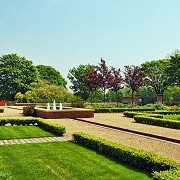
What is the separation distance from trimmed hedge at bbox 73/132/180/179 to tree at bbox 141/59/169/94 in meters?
47.6

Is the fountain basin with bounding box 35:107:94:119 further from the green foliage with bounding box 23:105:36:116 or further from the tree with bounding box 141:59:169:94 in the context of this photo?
the tree with bounding box 141:59:169:94

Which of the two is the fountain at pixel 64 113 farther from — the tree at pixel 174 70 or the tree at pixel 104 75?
the tree at pixel 174 70

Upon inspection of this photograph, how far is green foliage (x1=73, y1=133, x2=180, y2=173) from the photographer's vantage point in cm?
604

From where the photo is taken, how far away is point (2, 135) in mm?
11469

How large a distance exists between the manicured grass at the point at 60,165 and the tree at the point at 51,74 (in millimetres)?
60777

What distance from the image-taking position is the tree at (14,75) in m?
50.9

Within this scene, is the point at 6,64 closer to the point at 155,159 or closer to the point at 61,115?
the point at 61,115

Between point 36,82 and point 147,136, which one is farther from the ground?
point 36,82

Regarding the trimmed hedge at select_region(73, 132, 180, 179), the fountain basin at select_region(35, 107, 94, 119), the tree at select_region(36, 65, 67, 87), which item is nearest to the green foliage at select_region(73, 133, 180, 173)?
the trimmed hedge at select_region(73, 132, 180, 179)

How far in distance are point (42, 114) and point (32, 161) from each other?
46.2 feet

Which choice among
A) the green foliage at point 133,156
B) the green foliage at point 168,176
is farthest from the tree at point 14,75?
the green foliage at point 168,176

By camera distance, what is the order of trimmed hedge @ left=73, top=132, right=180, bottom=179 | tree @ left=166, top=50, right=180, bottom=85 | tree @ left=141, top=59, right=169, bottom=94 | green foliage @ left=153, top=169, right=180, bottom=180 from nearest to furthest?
green foliage @ left=153, top=169, right=180, bottom=180 < trimmed hedge @ left=73, top=132, right=180, bottom=179 < tree @ left=166, top=50, right=180, bottom=85 < tree @ left=141, top=59, right=169, bottom=94

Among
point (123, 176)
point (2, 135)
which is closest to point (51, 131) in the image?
point (2, 135)

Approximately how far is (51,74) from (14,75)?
1967cm
